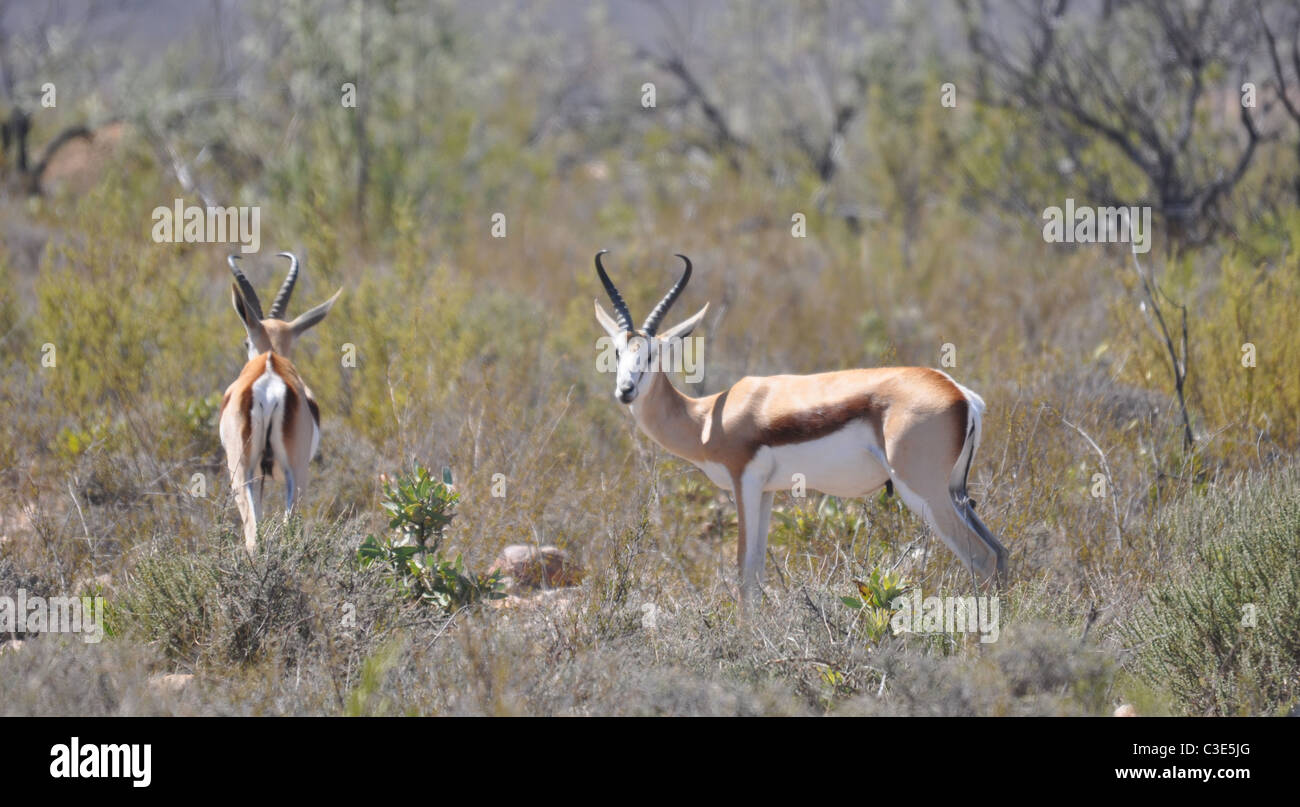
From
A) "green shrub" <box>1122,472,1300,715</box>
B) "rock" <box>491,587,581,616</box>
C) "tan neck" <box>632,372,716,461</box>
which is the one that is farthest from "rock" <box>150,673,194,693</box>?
"green shrub" <box>1122,472,1300,715</box>

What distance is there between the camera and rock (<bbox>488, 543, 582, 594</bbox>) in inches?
275

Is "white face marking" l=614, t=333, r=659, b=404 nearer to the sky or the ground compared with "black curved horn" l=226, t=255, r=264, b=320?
nearer to the ground

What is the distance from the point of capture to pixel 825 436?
21.0 feet

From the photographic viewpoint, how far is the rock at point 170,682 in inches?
198

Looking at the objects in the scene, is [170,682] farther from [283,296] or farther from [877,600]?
[283,296]

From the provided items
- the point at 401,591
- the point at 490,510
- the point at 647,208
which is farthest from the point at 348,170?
the point at 401,591

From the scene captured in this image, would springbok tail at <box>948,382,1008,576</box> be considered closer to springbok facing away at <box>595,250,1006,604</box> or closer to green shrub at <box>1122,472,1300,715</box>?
springbok facing away at <box>595,250,1006,604</box>

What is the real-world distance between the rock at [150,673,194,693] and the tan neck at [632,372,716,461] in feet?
9.22

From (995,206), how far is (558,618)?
11.1m

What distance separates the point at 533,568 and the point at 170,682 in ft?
Result: 7.53

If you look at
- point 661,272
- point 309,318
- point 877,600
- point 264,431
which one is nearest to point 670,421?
point 877,600

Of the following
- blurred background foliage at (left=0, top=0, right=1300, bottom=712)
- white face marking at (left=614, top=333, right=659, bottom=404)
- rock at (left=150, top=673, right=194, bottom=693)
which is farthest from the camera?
blurred background foliage at (left=0, top=0, right=1300, bottom=712)
